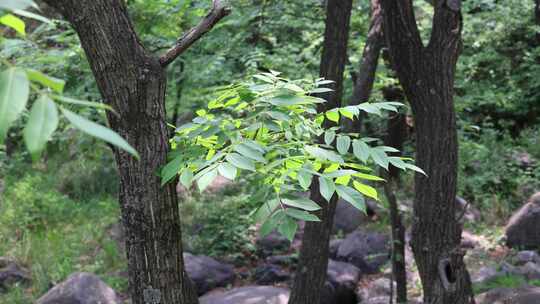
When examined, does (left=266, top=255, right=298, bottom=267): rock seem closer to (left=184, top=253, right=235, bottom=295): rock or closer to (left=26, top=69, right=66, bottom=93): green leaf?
(left=184, top=253, right=235, bottom=295): rock

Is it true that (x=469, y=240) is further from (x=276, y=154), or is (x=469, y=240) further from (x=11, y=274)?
(x=276, y=154)

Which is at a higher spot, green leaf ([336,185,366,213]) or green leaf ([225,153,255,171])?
green leaf ([225,153,255,171])

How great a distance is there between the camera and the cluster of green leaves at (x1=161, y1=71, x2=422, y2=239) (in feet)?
6.37

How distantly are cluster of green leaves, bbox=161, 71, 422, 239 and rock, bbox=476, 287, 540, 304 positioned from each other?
4.41 m

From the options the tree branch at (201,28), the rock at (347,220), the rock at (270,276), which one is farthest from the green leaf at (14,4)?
the rock at (347,220)

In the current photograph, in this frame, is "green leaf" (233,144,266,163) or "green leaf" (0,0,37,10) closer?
"green leaf" (0,0,37,10)

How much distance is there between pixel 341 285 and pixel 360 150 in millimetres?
6263

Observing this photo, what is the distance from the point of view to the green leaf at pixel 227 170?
1795mm

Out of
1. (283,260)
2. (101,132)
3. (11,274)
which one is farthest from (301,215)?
(11,274)

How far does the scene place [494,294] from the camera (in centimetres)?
641

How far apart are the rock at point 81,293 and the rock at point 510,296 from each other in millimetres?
4466

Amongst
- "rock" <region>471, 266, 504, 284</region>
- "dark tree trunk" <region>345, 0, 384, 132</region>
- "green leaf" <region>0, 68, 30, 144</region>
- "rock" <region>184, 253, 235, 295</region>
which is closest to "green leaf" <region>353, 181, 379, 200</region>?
"green leaf" <region>0, 68, 30, 144</region>

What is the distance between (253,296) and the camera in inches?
294

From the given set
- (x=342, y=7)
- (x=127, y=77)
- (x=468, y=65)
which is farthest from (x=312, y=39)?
(x=127, y=77)
